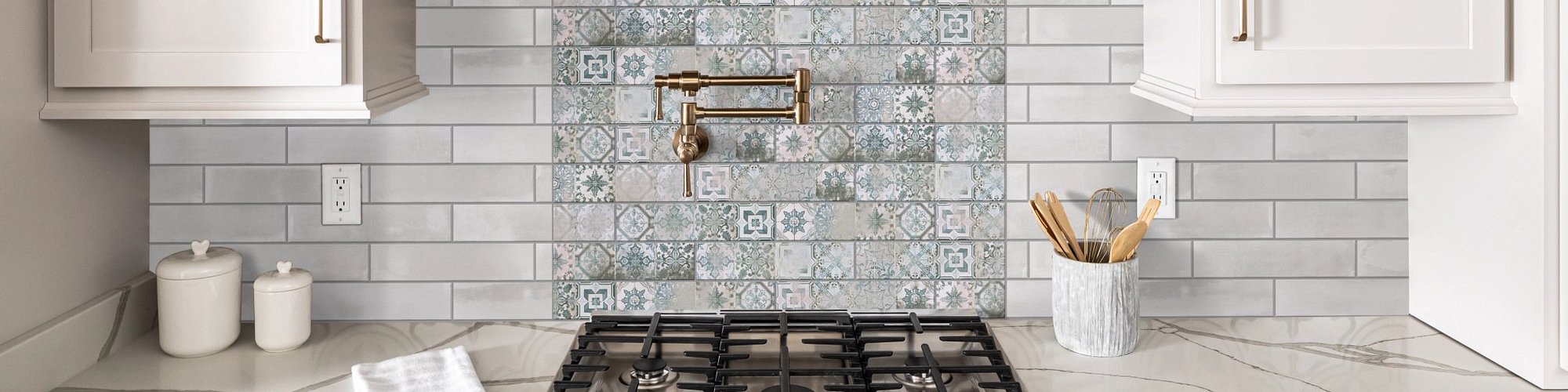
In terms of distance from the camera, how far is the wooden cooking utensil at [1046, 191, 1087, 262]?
157 cm

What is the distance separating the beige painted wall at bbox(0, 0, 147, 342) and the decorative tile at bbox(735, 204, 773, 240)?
980 mm

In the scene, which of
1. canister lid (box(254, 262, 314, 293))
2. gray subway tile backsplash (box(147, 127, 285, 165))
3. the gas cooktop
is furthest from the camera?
gray subway tile backsplash (box(147, 127, 285, 165))

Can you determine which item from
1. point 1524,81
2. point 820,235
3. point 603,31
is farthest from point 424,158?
point 1524,81

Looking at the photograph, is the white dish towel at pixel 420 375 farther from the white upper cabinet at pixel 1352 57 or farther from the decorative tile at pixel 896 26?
the white upper cabinet at pixel 1352 57

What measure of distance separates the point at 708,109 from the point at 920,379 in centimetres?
55

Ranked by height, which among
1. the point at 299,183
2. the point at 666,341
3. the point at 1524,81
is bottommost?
the point at 666,341

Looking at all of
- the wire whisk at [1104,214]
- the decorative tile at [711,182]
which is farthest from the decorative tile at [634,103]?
the wire whisk at [1104,214]

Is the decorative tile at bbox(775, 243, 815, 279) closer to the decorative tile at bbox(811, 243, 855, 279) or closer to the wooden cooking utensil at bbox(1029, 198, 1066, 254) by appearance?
the decorative tile at bbox(811, 243, 855, 279)

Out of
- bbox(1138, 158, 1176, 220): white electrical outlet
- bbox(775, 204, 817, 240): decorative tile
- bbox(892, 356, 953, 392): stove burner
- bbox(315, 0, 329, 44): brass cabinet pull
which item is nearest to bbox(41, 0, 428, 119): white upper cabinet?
bbox(315, 0, 329, 44): brass cabinet pull

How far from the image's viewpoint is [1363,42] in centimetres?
136

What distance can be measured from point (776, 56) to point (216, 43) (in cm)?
83

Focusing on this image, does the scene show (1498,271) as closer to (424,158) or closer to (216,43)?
(424,158)

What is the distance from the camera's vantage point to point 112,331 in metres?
1.56

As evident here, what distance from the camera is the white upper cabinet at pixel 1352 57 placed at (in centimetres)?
135
